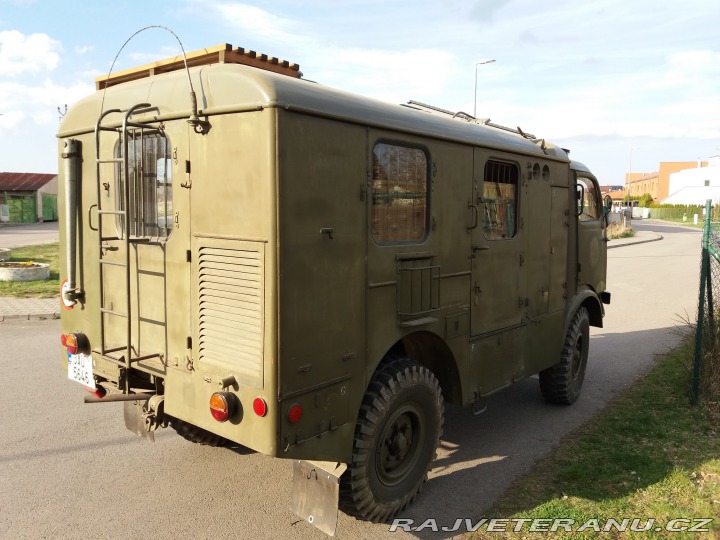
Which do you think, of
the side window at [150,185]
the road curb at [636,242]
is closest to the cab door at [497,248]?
the side window at [150,185]

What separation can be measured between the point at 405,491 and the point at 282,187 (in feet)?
7.69

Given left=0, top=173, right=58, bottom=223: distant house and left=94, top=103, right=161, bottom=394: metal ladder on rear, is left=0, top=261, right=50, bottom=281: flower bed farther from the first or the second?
left=0, top=173, right=58, bottom=223: distant house

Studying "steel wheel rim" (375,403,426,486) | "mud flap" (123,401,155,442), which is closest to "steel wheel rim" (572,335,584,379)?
"steel wheel rim" (375,403,426,486)

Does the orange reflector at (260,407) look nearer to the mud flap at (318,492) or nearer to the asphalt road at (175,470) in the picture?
the mud flap at (318,492)

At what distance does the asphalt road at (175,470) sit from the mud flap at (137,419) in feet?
1.41

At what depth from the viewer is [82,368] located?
14.1ft

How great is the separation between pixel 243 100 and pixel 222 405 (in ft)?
5.48

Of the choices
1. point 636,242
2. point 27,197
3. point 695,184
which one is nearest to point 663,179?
point 695,184

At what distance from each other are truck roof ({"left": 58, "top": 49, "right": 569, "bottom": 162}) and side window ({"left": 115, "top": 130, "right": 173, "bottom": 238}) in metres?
0.20

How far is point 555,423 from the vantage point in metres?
5.90

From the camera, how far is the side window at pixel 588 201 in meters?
6.51

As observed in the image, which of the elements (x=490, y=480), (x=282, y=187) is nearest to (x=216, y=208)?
(x=282, y=187)

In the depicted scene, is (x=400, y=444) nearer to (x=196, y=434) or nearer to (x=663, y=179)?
(x=196, y=434)

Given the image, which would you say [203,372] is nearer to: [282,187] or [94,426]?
[282,187]
